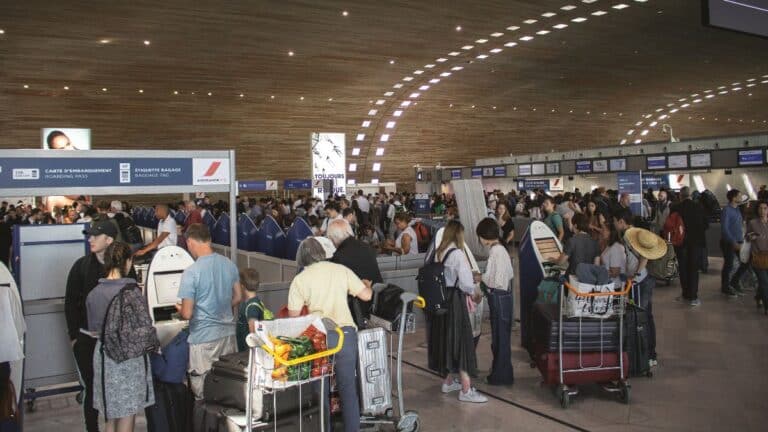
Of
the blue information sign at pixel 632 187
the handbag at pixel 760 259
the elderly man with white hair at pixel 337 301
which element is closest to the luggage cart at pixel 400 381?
the elderly man with white hair at pixel 337 301

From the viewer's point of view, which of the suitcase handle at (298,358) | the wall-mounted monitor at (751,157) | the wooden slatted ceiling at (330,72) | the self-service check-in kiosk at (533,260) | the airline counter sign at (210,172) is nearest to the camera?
the suitcase handle at (298,358)

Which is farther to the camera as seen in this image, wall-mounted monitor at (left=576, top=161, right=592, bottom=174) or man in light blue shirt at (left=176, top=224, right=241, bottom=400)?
wall-mounted monitor at (left=576, top=161, right=592, bottom=174)

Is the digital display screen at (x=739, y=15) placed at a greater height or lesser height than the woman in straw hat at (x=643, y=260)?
greater

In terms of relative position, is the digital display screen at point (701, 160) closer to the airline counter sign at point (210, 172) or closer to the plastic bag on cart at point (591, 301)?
the plastic bag on cart at point (591, 301)

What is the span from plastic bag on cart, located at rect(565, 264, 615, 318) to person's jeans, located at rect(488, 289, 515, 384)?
2.08 ft

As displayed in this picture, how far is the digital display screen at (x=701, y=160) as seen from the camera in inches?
763

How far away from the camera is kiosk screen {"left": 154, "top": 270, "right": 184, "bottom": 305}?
593 cm

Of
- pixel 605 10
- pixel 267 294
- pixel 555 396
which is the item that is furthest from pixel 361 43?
pixel 555 396

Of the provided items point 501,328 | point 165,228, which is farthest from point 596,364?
point 165,228

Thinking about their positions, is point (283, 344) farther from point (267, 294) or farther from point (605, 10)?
point (605, 10)

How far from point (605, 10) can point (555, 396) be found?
22.0 metres

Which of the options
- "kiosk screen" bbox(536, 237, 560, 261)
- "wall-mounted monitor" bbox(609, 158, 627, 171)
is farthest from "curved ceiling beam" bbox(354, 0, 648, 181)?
"kiosk screen" bbox(536, 237, 560, 261)

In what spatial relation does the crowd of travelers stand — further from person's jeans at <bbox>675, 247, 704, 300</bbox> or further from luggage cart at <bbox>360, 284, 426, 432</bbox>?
person's jeans at <bbox>675, 247, 704, 300</bbox>

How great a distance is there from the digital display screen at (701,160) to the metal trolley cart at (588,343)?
15862mm
